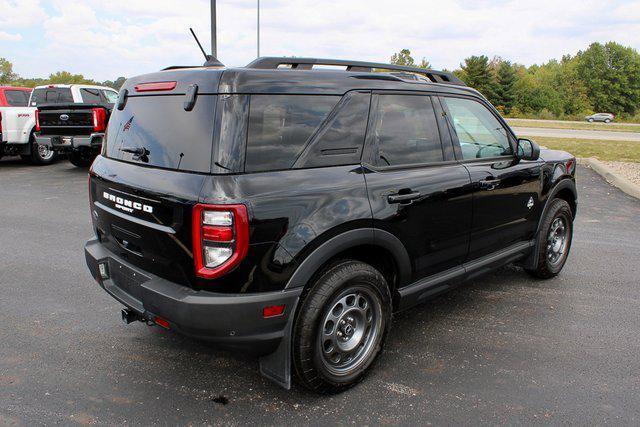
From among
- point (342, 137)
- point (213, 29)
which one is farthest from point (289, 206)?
point (213, 29)

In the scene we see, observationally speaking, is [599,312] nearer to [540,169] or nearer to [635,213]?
[540,169]

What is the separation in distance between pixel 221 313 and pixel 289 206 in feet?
2.06

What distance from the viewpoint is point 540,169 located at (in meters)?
4.35

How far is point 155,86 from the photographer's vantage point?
116 inches

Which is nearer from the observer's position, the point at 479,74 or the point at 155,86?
the point at 155,86

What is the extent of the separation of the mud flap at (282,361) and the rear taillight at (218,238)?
0.45m

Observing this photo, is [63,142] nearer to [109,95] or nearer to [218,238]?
[109,95]

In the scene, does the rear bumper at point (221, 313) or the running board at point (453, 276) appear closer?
the rear bumper at point (221, 313)

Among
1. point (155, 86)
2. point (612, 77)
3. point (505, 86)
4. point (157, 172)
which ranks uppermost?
point (612, 77)

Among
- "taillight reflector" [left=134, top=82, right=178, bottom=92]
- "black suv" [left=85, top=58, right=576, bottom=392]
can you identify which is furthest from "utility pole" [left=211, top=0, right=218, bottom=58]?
"black suv" [left=85, top=58, right=576, bottom=392]

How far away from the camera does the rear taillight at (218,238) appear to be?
93.8 inches

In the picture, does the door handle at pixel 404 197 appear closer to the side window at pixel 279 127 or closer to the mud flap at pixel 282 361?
the side window at pixel 279 127

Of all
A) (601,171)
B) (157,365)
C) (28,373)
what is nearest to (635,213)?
(601,171)

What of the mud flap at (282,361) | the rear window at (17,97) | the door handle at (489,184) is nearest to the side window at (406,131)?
the door handle at (489,184)
